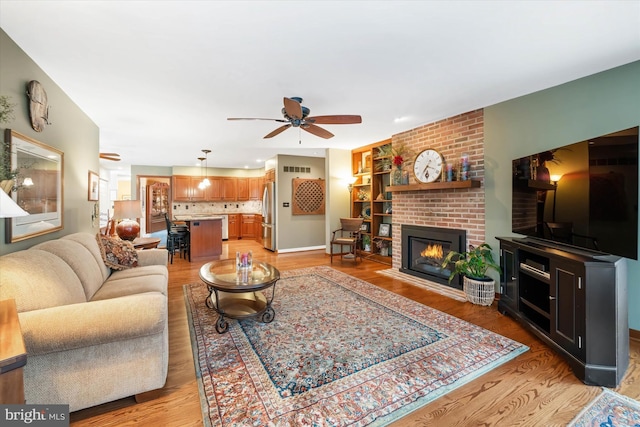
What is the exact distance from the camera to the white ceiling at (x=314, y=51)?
176 cm

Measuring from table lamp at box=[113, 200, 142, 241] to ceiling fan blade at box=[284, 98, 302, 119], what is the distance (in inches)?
135

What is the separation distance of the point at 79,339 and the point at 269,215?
558 centimetres

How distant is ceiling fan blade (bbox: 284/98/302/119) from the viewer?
2.57 m

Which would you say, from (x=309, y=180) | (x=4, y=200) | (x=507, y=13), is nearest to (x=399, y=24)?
(x=507, y=13)

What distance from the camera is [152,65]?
2432 millimetres

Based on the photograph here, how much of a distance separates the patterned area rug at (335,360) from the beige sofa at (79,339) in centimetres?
47

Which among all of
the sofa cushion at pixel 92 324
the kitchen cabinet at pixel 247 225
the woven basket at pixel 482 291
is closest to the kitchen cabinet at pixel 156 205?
the kitchen cabinet at pixel 247 225

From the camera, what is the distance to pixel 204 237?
19.7 feet

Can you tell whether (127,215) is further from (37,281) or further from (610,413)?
(610,413)

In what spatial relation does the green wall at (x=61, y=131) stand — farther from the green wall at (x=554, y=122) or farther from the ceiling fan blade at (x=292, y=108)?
the green wall at (x=554, y=122)

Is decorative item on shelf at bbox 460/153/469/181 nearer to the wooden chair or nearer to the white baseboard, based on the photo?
the wooden chair

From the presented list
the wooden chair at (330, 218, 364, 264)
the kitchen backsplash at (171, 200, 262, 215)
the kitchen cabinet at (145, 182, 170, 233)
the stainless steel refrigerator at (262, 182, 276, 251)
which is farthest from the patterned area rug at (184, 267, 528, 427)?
the kitchen cabinet at (145, 182, 170, 233)

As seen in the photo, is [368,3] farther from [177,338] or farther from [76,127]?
[76,127]

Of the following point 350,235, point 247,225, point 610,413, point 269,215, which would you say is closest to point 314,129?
point 350,235
